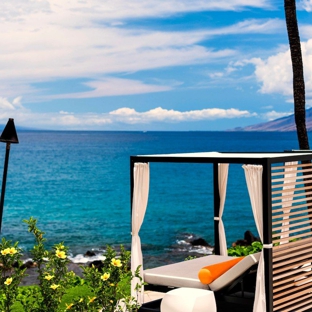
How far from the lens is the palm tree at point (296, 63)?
10391 millimetres

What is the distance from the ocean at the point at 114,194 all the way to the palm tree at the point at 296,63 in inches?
513

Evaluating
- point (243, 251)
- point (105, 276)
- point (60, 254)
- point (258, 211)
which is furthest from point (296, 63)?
point (60, 254)

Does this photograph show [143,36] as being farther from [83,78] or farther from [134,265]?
[134,265]

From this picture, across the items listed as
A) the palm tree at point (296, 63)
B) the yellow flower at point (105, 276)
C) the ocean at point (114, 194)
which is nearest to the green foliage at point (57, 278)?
the yellow flower at point (105, 276)

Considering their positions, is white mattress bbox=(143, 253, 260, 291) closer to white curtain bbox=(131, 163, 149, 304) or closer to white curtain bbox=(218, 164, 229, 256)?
white curtain bbox=(131, 163, 149, 304)

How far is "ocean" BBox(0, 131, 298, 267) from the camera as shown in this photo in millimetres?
33438

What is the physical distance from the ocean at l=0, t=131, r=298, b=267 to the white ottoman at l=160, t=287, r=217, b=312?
54.9 feet

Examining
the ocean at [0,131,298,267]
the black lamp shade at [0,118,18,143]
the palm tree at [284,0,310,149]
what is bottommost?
the ocean at [0,131,298,267]

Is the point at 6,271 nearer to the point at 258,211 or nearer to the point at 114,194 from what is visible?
the point at 258,211

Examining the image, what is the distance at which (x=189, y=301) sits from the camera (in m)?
6.06

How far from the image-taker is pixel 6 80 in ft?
150

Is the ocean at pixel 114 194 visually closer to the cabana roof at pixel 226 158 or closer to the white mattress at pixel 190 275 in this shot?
the white mattress at pixel 190 275

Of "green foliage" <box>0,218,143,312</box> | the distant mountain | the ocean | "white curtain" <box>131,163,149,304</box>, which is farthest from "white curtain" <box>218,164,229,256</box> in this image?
the distant mountain

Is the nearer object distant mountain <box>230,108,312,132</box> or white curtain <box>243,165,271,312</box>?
white curtain <box>243,165,271,312</box>
